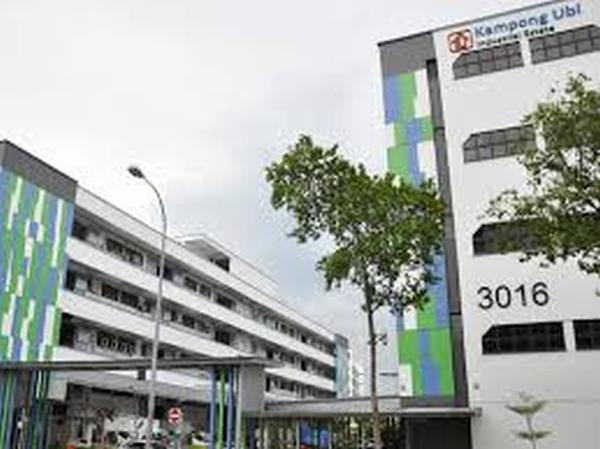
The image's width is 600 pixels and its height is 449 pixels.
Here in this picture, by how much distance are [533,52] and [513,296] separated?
11421mm

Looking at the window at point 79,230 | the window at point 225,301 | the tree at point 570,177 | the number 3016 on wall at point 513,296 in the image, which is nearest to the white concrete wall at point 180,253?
the window at point 79,230

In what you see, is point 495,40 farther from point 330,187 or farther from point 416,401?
point 416,401

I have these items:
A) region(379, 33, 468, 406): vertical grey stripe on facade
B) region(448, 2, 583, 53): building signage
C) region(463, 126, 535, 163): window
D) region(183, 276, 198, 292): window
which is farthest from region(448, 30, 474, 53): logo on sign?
region(183, 276, 198, 292): window

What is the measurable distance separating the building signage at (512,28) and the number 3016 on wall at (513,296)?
11.7 m

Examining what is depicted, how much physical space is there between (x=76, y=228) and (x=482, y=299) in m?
32.3

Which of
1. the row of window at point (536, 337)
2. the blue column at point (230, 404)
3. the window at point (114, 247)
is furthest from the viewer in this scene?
the window at point (114, 247)

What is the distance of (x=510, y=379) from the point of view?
111ft

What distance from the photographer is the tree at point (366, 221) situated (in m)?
28.4

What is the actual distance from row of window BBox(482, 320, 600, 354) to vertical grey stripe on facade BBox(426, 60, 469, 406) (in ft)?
4.37

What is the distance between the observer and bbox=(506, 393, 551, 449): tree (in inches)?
1271

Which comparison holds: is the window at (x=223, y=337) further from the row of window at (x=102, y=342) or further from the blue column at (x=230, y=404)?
the blue column at (x=230, y=404)

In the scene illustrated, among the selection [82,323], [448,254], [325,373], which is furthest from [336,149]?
[325,373]

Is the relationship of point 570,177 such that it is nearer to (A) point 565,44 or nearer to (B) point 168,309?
(A) point 565,44

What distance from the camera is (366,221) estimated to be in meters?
28.8
